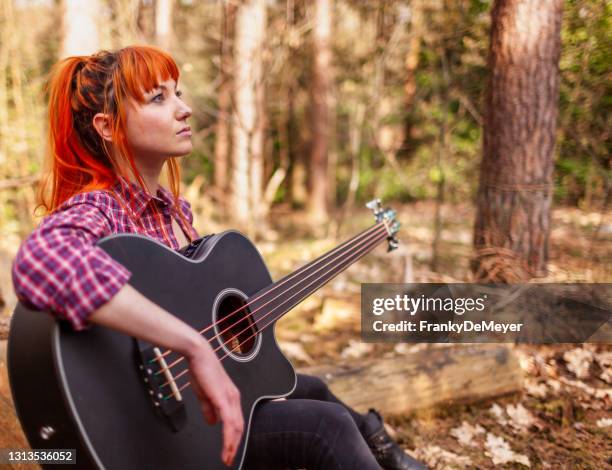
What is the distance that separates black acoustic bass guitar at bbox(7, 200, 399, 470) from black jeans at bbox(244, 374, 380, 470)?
8cm

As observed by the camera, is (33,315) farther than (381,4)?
No

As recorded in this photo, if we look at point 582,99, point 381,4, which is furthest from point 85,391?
point 381,4

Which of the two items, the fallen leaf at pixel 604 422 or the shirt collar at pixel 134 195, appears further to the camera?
the fallen leaf at pixel 604 422

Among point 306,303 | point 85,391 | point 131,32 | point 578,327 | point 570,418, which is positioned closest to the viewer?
point 85,391

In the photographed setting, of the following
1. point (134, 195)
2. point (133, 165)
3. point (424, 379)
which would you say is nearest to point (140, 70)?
point (133, 165)

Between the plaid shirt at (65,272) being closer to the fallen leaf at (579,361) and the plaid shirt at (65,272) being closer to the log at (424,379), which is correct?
the log at (424,379)

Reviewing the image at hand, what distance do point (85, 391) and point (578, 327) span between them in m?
3.05

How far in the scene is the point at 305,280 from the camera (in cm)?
213

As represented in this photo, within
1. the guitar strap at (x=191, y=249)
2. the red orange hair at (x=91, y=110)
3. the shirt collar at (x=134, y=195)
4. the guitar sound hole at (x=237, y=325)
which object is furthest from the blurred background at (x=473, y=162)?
the guitar sound hole at (x=237, y=325)

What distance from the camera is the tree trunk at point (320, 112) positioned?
985cm

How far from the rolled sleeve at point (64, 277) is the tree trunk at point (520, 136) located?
2.88 meters

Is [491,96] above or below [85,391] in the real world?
above

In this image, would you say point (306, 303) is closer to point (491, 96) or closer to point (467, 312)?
point (467, 312)

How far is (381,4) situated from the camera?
737 centimetres
